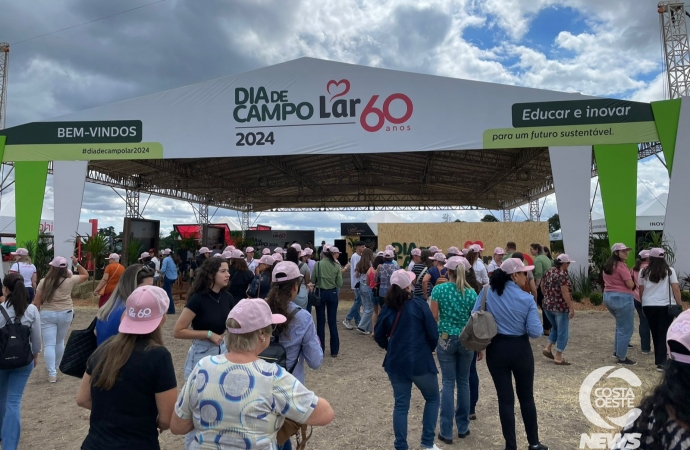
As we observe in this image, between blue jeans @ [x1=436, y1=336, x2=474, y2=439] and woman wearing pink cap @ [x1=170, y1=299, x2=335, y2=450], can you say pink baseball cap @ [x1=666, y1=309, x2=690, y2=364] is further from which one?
blue jeans @ [x1=436, y1=336, x2=474, y2=439]

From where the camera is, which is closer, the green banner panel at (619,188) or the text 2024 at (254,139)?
the green banner panel at (619,188)

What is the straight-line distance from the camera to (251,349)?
5.71ft

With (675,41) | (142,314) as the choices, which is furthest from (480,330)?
(675,41)

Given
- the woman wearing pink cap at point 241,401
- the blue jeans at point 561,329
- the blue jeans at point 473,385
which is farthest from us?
the blue jeans at point 561,329

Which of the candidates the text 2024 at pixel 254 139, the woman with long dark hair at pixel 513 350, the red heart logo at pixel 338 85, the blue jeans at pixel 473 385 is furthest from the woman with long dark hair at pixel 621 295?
the text 2024 at pixel 254 139

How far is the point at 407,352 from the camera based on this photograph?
3203 mm

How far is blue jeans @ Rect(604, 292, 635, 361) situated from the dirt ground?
309 millimetres

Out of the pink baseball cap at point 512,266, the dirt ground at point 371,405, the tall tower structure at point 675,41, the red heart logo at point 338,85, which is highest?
the tall tower structure at point 675,41

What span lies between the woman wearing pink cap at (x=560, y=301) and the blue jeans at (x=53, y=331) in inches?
248

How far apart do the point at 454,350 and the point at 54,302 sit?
469 centimetres

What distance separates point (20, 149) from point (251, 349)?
48.7 feet

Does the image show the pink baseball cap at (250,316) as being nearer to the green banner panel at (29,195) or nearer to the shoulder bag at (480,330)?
the shoulder bag at (480,330)

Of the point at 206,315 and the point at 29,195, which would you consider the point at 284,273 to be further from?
the point at 29,195

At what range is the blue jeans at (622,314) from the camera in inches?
239
